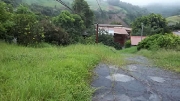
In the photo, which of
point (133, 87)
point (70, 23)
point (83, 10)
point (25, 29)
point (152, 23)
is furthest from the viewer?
point (152, 23)

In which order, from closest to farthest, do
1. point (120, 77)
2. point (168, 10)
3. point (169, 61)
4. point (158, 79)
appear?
point (120, 77), point (158, 79), point (169, 61), point (168, 10)

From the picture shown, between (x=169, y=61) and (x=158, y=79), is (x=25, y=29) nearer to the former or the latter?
(x=169, y=61)

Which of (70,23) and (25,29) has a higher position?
(70,23)

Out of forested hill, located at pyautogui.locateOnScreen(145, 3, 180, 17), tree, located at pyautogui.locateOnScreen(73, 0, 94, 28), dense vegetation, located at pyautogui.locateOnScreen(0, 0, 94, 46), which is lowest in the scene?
dense vegetation, located at pyautogui.locateOnScreen(0, 0, 94, 46)

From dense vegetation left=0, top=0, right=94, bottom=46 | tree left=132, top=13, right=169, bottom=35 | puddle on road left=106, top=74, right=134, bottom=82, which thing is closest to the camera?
puddle on road left=106, top=74, right=134, bottom=82

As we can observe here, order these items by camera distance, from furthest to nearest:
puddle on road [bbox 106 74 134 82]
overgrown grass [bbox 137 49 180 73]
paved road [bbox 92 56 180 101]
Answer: overgrown grass [bbox 137 49 180 73]
puddle on road [bbox 106 74 134 82]
paved road [bbox 92 56 180 101]

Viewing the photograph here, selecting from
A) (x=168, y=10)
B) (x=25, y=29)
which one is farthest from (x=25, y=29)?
(x=168, y=10)

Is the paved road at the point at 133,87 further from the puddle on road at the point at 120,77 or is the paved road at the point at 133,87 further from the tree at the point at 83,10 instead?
the tree at the point at 83,10

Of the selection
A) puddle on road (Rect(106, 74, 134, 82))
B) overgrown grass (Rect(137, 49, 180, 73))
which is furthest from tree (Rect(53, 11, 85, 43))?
puddle on road (Rect(106, 74, 134, 82))

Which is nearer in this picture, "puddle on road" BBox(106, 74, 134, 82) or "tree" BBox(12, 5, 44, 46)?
"puddle on road" BBox(106, 74, 134, 82)

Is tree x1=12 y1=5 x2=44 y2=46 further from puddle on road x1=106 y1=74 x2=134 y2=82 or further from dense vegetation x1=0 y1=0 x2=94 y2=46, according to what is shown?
puddle on road x1=106 y1=74 x2=134 y2=82

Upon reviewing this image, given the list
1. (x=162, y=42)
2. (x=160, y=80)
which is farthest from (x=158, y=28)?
(x=160, y=80)

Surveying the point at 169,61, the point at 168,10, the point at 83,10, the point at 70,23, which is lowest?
the point at 169,61

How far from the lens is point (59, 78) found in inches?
179
